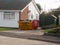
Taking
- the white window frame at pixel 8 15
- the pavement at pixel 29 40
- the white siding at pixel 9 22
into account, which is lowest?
the pavement at pixel 29 40

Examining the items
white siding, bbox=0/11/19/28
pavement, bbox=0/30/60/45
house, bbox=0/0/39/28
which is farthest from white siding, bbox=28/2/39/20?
pavement, bbox=0/30/60/45

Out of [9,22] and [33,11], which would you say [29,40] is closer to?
[9,22]

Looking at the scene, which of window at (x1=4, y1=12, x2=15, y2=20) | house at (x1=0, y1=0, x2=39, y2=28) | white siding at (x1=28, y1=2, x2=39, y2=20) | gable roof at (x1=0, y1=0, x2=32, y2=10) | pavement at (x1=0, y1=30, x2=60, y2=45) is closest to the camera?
pavement at (x1=0, y1=30, x2=60, y2=45)

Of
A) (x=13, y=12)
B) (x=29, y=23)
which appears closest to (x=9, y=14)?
(x=13, y=12)

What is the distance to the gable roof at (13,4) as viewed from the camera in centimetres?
3632

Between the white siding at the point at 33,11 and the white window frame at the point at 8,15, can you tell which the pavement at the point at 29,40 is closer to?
the white window frame at the point at 8,15

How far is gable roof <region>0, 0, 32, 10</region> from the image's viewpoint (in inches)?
1430

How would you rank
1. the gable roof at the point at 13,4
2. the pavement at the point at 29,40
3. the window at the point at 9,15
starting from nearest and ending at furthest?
the pavement at the point at 29,40 < the window at the point at 9,15 < the gable roof at the point at 13,4

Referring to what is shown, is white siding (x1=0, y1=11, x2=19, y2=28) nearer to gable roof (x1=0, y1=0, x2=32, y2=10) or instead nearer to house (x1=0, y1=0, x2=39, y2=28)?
house (x1=0, y1=0, x2=39, y2=28)

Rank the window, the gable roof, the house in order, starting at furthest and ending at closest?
1. the gable roof
2. the window
3. the house

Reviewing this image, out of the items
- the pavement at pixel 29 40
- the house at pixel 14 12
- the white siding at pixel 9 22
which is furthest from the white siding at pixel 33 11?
the pavement at pixel 29 40

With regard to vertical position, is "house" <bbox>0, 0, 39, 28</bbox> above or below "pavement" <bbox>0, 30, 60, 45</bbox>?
above

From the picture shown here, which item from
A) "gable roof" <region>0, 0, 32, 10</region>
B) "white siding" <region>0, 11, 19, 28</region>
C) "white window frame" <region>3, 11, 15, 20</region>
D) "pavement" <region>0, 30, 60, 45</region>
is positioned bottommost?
"pavement" <region>0, 30, 60, 45</region>

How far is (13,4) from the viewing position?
125 ft
